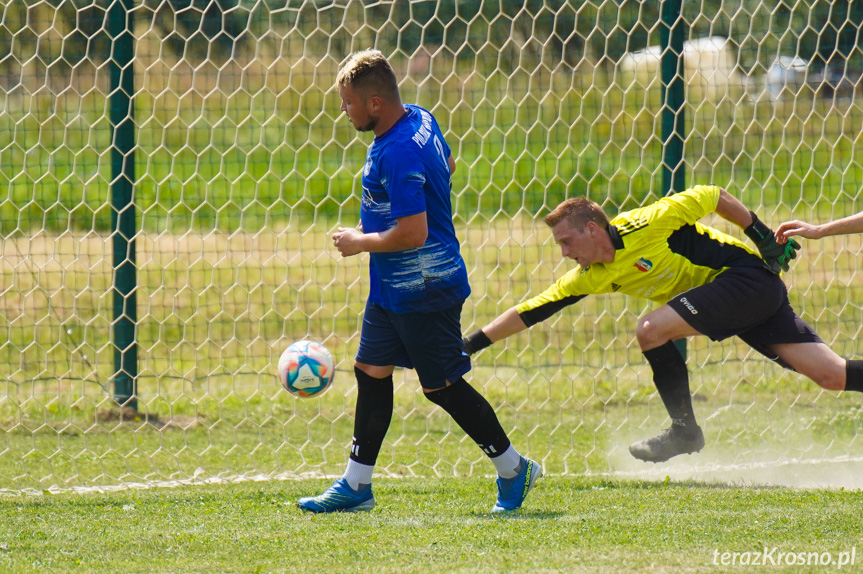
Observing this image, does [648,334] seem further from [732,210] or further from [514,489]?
[514,489]

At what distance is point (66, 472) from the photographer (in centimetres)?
505

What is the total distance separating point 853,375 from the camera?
430 cm

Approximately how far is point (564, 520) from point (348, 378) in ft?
12.5

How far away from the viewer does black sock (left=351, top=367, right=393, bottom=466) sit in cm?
395

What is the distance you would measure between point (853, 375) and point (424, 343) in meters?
1.98

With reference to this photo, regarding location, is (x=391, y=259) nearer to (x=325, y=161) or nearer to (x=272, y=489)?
(x=272, y=489)

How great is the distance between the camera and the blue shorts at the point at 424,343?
371 cm

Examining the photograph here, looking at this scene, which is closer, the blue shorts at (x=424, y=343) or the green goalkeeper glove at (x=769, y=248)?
the blue shorts at (x=424, y=343)

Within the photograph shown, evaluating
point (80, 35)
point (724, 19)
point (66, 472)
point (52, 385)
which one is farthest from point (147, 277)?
point (724, 19)

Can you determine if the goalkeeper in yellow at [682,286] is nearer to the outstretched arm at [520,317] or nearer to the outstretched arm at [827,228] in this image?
the outstretched arm at [520,317]

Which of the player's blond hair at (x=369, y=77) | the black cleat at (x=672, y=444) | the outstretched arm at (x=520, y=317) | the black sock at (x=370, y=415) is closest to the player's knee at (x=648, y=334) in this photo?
the outstretched arm at (x=520, y=317)

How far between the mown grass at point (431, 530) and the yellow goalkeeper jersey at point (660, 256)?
0.91 metres

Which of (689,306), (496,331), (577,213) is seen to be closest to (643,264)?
(689,306)

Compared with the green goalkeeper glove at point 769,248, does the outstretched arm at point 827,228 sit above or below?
above
